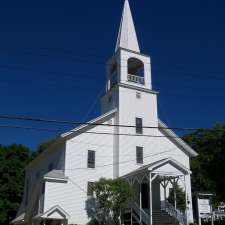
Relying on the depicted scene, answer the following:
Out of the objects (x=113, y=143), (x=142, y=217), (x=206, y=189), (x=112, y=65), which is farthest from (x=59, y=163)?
(x=206, y=189)

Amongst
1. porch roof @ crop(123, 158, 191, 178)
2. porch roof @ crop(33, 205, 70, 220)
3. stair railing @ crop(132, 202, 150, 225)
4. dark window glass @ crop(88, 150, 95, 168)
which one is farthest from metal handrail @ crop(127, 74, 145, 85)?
porch roof @ crop(33, 205, 70, 220)

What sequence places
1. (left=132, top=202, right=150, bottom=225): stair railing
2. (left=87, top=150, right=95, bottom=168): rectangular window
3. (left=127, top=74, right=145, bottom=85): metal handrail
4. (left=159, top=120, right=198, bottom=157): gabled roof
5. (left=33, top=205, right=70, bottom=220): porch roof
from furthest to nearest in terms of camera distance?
(left=127, top=74, right=145, bottom=85): metal handrail, (left=159, top=120, right=198, bottom=157): gabled roof, (left=87, top=150, right=95, bottom=168): rectangular window, (left=132, top=202, right=150, bottom=225): stair railing, (left=33, top=205, right=70, bottom=220): porch roof

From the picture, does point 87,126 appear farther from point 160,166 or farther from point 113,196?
point 160,166

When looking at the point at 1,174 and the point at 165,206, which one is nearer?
the point at 165,206

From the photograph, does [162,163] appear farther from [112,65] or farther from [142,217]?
[112,65]

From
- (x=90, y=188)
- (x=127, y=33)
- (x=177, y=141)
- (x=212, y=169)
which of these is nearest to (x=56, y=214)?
(x=90, y=188)

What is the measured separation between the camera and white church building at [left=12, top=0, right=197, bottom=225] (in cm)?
2769

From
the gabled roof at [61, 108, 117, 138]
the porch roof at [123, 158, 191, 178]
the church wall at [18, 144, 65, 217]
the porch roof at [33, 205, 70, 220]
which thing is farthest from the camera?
the church wall at [18, 144, 65, 217]

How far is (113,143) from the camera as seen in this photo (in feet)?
103

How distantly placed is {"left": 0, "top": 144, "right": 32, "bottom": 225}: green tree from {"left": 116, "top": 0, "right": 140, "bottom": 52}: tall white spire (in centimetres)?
2244

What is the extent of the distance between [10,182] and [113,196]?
24.4 m

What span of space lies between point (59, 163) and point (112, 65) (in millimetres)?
11148

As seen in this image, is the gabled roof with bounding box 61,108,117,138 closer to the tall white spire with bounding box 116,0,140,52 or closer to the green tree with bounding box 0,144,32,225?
the tall white spire with bounding box 116,0,140,52

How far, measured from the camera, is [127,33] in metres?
36.7
